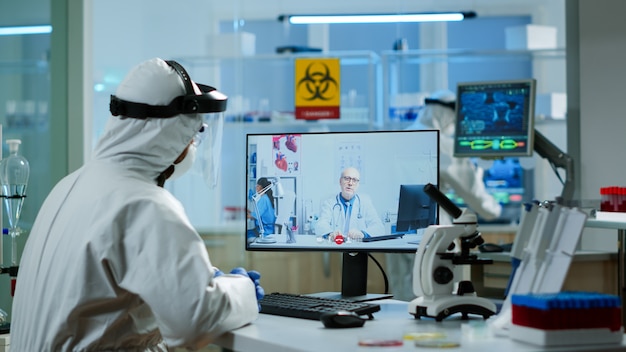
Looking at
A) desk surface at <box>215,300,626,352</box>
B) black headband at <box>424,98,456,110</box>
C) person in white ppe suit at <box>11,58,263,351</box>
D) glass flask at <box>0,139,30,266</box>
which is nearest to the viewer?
desk surface at <box>215,300,626,352</box>

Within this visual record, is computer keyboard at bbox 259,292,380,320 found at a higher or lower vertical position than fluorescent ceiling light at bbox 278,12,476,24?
lower

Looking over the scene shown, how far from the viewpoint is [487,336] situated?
1.99 m

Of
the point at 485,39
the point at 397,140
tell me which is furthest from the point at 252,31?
the point at 397,140

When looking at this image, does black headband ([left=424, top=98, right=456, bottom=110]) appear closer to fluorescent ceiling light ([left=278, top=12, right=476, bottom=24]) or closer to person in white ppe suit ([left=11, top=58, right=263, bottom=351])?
fluorescent ceiling light ([left=278, top=12, right=476, bottom=24])

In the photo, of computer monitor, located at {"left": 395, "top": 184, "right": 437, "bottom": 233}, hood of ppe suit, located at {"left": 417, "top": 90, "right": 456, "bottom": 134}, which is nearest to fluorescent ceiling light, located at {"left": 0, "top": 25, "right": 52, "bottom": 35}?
computer monitor, located at {"left": 395, "top": 184, "right": 437, "bottom": 233}

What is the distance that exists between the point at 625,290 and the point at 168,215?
2.47 m

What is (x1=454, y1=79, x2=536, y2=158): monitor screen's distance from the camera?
13.9ft

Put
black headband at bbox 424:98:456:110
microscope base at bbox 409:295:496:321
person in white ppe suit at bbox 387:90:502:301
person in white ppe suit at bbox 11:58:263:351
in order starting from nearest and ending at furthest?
person in white ppe suit at bbox 11:58:263:351 < microscope base at bbox 409:295:496:321 < person in white ppe suit at bbox 387:90:502:301 < black headband at bbox 424:98:456:110

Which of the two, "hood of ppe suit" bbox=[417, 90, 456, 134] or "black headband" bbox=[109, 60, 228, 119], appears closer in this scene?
"black headband" bbox=[109, 60, 228, 119]

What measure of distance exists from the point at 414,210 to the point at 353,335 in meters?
0.66

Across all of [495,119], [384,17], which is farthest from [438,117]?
[495,119]

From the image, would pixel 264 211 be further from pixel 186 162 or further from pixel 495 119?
pixel 495 119

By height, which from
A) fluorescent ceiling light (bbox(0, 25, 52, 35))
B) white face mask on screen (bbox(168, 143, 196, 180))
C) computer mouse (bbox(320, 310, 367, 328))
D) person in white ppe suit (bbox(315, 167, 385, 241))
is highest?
fluorescent ceiling light (bbox(0, 25, 52, 35))

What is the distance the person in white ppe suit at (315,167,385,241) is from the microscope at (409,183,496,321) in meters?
0.36
